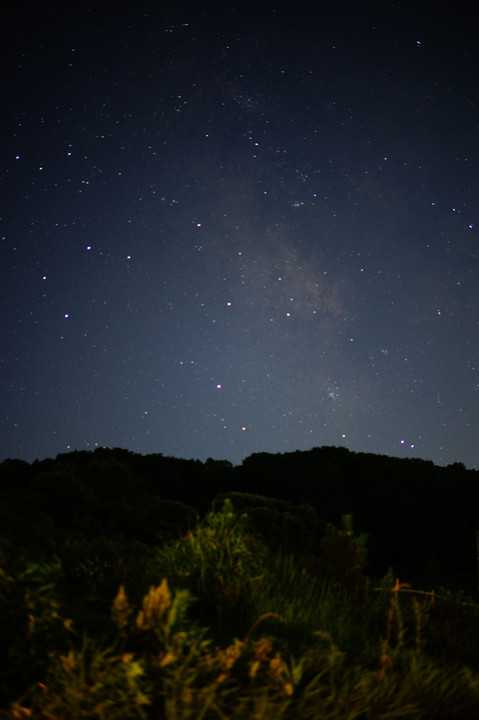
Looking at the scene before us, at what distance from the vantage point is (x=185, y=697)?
9.10 feet

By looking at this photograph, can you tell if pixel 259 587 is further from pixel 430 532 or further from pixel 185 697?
pixel 430 532

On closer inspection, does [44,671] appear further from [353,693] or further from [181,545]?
[181,545]

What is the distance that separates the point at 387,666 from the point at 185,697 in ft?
5.42

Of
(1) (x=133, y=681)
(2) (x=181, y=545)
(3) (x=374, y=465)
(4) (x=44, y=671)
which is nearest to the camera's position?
(1) (x=133, y=681)

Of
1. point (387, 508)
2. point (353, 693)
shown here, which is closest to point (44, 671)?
point (353, 693)

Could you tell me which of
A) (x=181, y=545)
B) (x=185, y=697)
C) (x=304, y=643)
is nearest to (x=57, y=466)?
(x=181, y=545)

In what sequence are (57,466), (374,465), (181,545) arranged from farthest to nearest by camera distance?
1. (374,465)
2. (57,466)
3. (181,545)

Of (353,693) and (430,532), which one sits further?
(430,532)

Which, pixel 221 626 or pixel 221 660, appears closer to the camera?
pixel 221 660

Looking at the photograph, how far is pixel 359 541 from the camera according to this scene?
274 inches

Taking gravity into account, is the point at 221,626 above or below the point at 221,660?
below

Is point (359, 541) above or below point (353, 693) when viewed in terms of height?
above

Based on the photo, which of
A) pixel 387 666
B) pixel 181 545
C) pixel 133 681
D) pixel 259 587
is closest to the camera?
pixel 133 681

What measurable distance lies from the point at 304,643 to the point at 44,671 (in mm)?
2035
